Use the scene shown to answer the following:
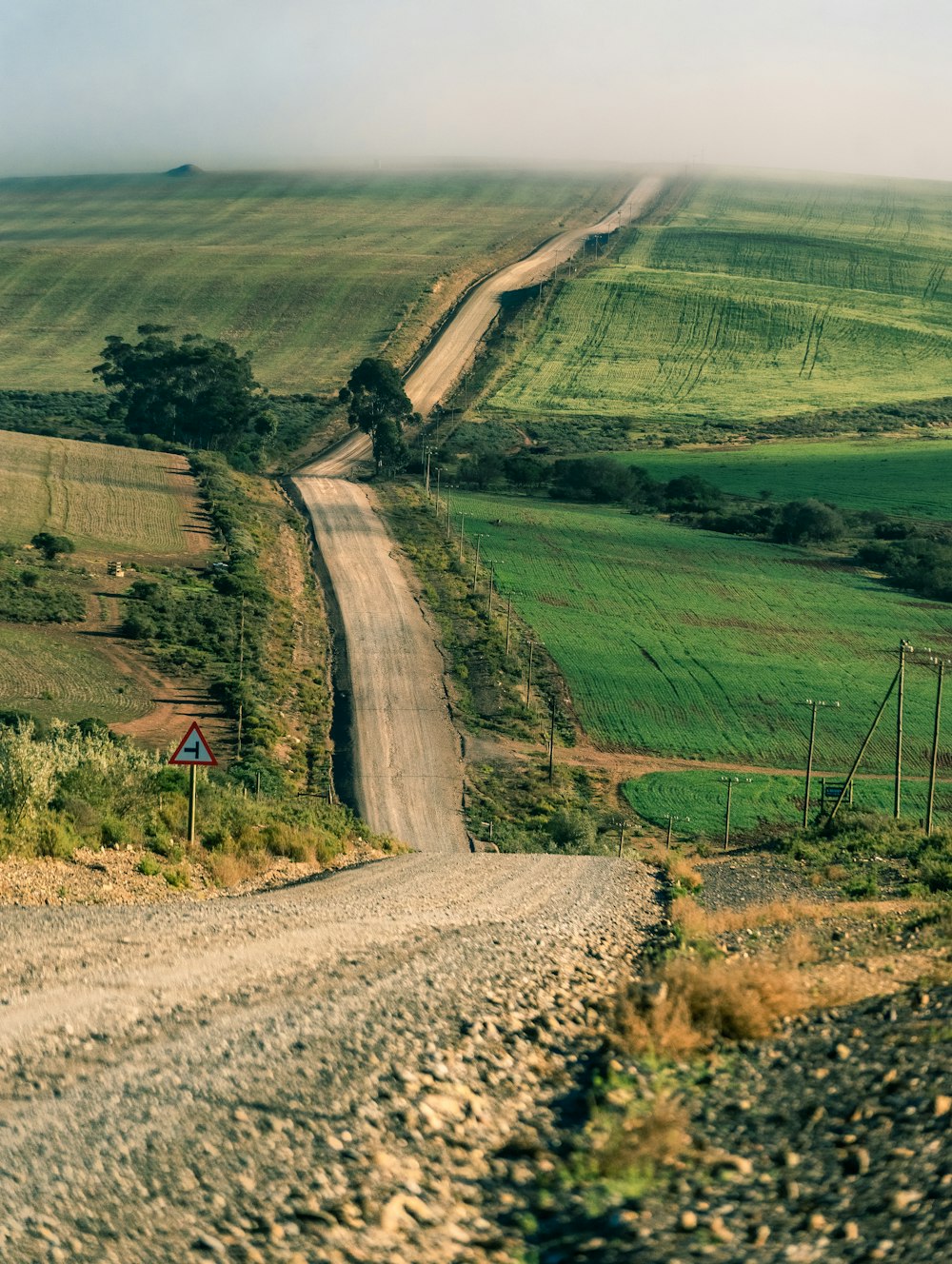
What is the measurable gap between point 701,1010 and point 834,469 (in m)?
127

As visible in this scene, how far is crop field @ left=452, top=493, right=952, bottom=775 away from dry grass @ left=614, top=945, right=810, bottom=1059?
1935 inches

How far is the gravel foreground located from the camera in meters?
9.41

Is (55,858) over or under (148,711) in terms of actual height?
over

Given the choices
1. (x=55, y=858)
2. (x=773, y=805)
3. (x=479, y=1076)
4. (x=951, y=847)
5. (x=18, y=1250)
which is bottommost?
(x=773, y=805)

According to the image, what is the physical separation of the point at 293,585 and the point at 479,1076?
7458cm

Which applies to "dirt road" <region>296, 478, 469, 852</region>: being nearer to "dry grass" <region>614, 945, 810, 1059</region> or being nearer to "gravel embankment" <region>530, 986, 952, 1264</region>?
"dry grass" <region>614, 945, 810, 1059</region>

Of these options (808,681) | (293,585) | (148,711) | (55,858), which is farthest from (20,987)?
(293,585)

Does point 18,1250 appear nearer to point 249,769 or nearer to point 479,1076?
point 479,1076

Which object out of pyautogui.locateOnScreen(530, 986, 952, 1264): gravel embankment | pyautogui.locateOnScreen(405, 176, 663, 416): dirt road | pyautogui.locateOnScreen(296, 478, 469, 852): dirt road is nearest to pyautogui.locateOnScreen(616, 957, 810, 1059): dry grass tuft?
pyautogui.locateOnScreen(530, 986, 952, 1264): gravel embankment

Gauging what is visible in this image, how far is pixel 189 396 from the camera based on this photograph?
137 metres

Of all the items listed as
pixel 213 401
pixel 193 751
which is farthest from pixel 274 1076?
pixel 213 401

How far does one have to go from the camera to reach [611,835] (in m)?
52.4

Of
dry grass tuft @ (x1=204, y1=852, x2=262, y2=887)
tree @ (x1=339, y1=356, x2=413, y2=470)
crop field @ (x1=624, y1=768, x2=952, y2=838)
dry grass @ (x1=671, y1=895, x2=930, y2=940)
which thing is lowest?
crop field @ (x1=624, y1=768, x2=952, y2=838)

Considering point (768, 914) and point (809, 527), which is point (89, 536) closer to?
point (809, 527)
